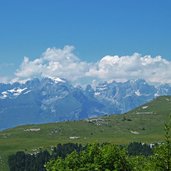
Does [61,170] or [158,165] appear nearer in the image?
[158,165]

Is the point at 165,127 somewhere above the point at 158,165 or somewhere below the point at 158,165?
above

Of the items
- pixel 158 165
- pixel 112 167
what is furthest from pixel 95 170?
pixel 158 165

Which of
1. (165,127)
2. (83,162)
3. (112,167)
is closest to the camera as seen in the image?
(165,127)

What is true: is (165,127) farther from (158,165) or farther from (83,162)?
(83,162)

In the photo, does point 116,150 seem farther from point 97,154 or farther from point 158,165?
point 158,165

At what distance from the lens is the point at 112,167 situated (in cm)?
5594

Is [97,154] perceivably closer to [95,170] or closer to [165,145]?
[95,170]

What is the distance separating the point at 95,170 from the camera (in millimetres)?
56062

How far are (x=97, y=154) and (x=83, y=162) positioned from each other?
7.98ft

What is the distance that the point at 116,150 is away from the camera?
57.0m

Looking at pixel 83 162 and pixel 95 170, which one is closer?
pixel 95 170

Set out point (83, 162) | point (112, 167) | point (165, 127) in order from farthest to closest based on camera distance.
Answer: point (83, 162), point (112, 167), point (165, 127)

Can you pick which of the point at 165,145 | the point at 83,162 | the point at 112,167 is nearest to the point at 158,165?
the point at 165,145

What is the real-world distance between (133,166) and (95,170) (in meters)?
4.95
